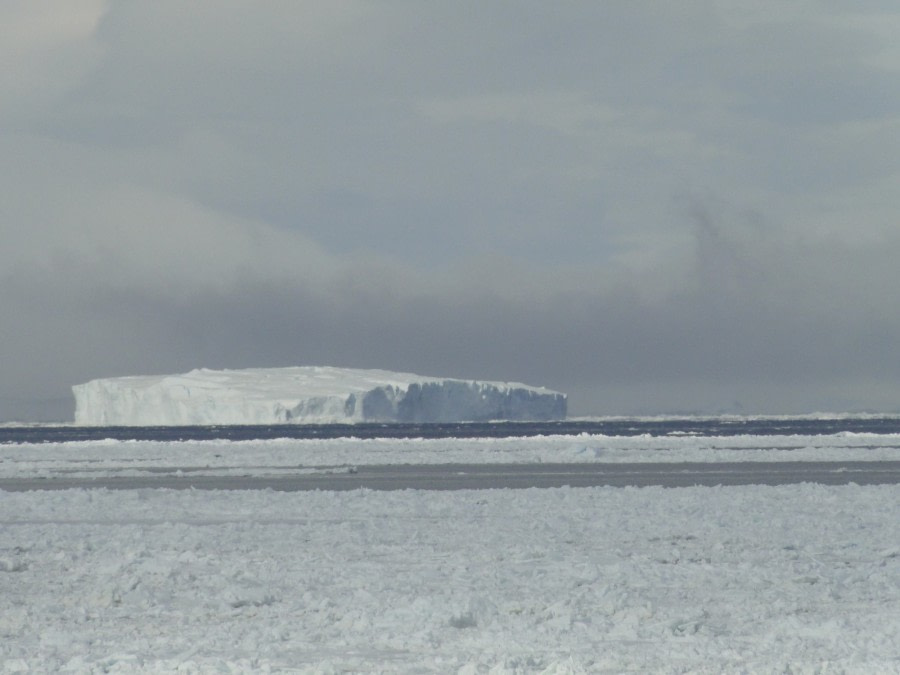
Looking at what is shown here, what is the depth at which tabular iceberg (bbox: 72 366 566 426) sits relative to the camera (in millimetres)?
99750

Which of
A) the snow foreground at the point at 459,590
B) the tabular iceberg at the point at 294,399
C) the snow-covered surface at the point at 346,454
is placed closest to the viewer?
the snow foreground at the point at 459,590

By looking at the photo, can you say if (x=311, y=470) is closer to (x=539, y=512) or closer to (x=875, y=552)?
(x=539, y=512)

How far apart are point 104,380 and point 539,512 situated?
Answer: 95.0 m

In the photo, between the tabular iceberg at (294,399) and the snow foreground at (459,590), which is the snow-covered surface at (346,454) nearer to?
the snow foreground at (459,590)

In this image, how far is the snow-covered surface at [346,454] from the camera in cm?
4091

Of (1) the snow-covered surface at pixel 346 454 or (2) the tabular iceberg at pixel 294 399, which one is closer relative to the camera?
(1) the snow-covered surface at pixel 346 454

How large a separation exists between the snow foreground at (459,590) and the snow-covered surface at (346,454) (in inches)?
701

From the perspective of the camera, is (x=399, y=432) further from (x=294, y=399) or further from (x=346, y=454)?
(x=346, y=454)

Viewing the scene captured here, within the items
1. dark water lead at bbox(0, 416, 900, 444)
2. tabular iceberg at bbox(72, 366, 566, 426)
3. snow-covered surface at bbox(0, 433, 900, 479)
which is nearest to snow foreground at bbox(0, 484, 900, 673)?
snow-covered surface at bbox(0, 433, 900, 479)

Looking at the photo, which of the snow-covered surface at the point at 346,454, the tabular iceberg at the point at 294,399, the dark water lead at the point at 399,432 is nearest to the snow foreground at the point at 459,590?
the snow-covered surface at the point at 346,454

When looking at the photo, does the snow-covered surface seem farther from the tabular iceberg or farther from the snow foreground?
the tabular iceberg

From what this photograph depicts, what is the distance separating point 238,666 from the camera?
30.5 feet

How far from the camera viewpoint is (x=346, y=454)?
4981 cm

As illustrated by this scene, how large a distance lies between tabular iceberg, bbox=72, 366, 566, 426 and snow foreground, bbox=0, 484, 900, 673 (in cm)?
7804
